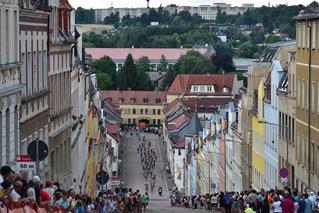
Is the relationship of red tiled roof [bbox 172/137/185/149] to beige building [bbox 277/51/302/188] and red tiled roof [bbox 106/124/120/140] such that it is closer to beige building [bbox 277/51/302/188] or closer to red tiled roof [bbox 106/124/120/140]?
red tiled roof [bbox 106/124/120/140]

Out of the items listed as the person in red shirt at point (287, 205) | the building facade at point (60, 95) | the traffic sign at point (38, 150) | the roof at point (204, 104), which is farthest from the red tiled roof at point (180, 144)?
the traffic sign at point (38, 150)

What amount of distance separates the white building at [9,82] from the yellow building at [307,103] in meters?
21.5

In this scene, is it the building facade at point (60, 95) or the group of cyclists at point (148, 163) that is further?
the group of cyclists at point (148, 163)

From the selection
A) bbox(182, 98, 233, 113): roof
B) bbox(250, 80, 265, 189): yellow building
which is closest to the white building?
bbox(250, 80, 265, 189): yellow building

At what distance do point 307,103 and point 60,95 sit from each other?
450 inches

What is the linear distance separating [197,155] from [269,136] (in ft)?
167

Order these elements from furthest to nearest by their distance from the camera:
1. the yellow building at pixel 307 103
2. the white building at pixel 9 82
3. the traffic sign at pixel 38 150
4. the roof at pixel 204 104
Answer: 1. the roof at pixel 204 104
2. the yellow building at pixel 307 103
3. the white building at pixel 9 82
4. the traffic sign at pixel 38 150

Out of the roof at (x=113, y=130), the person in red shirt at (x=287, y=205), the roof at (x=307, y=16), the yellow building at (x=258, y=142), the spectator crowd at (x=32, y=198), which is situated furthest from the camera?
the roof at (x=113, y=130)

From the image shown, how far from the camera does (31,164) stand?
3025 centimetres

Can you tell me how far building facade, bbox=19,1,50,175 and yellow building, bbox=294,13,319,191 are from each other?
13.6 metres

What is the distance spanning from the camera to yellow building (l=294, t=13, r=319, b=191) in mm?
57594

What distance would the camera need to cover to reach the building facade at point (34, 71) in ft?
137

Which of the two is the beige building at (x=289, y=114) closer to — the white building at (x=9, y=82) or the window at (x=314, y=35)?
the window at (x=314, y=35)

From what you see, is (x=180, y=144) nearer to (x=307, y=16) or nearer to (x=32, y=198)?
(x=307, y=16)
